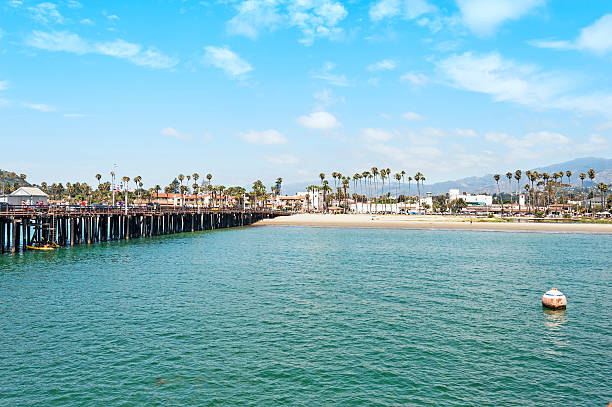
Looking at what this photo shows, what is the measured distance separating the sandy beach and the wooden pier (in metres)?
24.7

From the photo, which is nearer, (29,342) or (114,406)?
(114,406)

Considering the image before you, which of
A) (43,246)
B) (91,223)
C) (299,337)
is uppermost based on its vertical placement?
(91,223)

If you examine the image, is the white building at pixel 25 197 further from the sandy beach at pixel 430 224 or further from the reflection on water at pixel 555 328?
the reflection on water at pixel 555 328

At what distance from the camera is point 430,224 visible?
122 metres

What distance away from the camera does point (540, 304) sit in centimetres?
2872

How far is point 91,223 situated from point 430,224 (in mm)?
88831

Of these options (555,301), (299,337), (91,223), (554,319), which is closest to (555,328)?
(554,319)

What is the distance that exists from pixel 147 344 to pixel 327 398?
380 inches

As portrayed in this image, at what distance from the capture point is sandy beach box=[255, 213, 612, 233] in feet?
350

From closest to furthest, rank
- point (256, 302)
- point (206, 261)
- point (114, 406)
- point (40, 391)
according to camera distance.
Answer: point (114, 406), point (40, 391), point (256, 302), point (206, 261)

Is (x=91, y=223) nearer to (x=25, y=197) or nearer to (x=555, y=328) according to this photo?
(x=25, y=197)

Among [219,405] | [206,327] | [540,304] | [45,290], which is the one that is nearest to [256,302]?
[206,327]

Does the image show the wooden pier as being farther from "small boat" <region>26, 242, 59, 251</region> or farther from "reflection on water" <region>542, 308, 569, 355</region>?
"reflection on water" <region>542, 308, 569, 355</region>

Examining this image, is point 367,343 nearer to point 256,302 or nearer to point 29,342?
point 256,302
